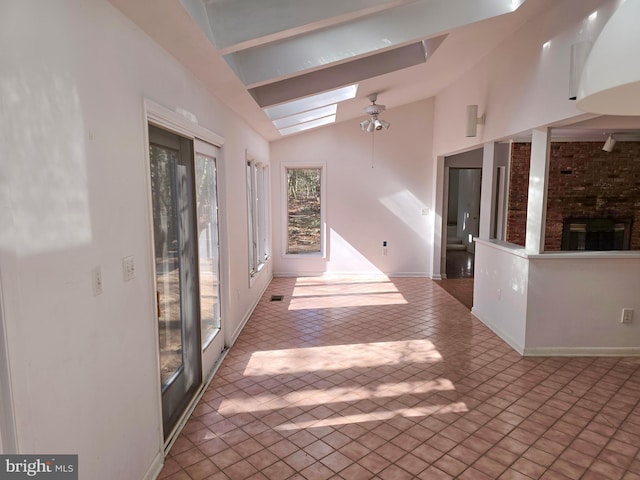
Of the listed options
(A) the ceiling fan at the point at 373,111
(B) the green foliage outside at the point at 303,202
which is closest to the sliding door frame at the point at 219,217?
(A) the ceiling fan at the point at 373,111

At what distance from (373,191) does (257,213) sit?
2153mm

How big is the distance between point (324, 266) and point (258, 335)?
3.02m

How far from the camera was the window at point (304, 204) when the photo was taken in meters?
7.19

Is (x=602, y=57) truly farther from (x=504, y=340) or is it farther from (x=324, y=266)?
(x=324, y=266)

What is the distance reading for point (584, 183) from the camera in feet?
19.1

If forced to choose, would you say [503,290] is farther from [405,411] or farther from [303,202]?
[303,202]

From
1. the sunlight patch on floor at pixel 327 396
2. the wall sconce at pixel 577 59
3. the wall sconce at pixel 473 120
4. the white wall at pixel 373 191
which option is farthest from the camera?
the white wall at pixel 373 191

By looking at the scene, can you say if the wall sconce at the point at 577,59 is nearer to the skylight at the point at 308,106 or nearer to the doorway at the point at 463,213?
the skylight at the point at 308,106

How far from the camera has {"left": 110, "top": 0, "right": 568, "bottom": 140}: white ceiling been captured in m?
2.17

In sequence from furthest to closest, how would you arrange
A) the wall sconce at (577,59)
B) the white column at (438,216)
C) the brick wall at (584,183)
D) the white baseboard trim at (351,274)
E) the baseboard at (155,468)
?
the white baseboard trim at (351,274) < the white column at (438,216) < the brick wall at (584,183) < the wall sconce at (577,59) < the baseboard at (155,468)

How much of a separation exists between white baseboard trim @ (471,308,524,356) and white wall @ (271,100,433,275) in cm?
227

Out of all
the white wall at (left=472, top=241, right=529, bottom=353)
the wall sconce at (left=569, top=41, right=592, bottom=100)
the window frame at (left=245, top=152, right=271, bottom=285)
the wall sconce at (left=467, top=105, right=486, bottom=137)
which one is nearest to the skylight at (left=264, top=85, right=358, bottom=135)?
the window frame at (left=245, top=152, right=271, bottom=285)

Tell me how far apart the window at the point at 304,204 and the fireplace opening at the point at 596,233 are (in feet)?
12.3

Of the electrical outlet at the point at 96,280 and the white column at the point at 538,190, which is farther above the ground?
the white column at the point at 538,190
